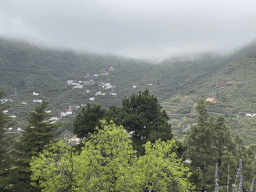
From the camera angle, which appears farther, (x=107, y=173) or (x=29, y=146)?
(x=29, y=146)

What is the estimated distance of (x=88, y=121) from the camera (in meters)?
21.7

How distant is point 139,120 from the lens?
21359mm

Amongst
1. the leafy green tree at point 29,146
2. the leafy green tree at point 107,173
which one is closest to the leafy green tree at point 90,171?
the leafy green tree at point 107,173

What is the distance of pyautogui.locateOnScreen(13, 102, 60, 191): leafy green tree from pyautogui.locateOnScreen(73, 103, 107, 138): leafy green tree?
9.92ft

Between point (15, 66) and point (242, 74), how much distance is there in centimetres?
21329

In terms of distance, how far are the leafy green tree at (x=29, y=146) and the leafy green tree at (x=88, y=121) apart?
9.92ft

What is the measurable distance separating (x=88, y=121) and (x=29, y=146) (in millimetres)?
6933

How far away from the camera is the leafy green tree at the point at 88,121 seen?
69.0ft

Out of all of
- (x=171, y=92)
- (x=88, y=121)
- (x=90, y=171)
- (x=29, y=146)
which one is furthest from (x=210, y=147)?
(x=171, y=92)

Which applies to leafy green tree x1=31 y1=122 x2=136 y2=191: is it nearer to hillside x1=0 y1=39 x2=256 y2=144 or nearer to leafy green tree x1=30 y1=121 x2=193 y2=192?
leafy green tree x1=30 y1=121 x2=193 y2=192

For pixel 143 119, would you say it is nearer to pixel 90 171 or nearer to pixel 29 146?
pixel 90 171

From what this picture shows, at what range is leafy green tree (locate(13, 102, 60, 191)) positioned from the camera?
54.1ft

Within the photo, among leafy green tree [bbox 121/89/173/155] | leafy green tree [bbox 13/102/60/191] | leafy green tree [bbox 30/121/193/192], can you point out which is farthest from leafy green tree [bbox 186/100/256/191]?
leafy green tree [bbox 13/102/60/191]

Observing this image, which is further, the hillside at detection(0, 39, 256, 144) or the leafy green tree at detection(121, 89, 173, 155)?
the hillside at detection(0, 39, 256, 144)
